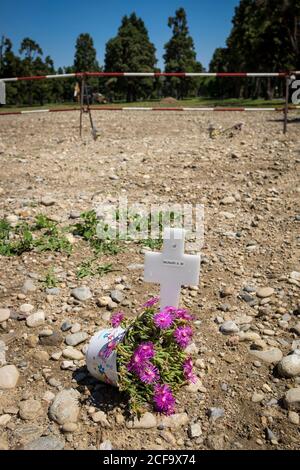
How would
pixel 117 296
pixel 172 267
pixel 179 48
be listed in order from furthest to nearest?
pixel 179 48
pixel 117 296
pixel 172 267

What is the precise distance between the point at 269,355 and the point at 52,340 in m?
1.83

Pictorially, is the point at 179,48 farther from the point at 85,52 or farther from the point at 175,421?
the point at 175,421

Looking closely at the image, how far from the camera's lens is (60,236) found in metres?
5.15

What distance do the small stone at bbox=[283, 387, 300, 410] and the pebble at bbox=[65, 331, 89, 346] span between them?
1.68 meters

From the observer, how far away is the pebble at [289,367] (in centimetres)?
296

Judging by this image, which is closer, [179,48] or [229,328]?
[229,328]

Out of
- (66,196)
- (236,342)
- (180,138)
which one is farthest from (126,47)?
(236,342)

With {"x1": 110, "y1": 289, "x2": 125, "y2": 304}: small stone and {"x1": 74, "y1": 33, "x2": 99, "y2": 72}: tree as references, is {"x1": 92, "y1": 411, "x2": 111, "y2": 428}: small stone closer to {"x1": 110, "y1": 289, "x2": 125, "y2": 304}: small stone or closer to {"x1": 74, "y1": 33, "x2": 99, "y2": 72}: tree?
{"x1": 110, "y1": 289, "x2": 125, "y2": 304}: small stone

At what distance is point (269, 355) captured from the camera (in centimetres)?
320

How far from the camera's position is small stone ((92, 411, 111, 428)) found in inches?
103

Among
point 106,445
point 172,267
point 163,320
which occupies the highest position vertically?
point 172,267

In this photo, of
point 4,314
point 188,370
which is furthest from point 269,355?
point 4,314

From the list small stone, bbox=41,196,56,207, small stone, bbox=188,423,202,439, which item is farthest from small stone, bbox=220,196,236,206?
small stone, bbox=188,423,202,439

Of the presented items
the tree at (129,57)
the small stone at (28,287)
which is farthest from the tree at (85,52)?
the small stone at (28,287)
